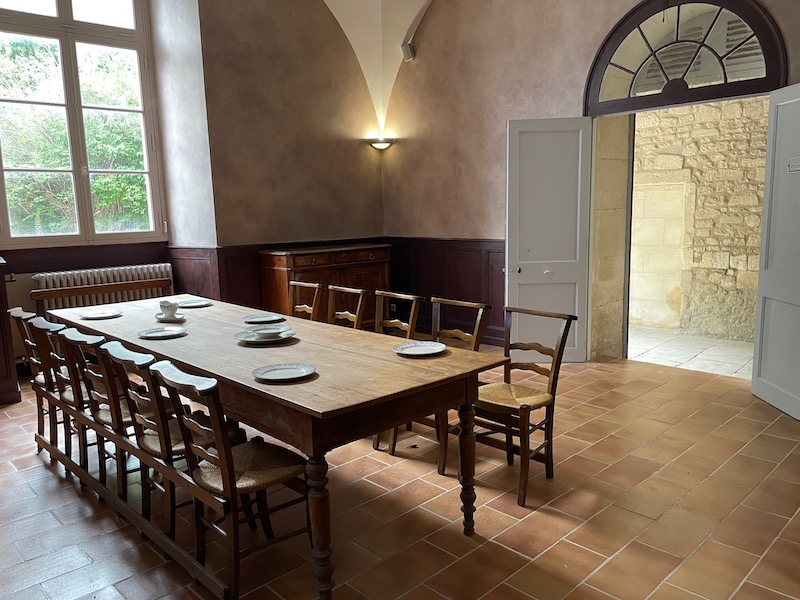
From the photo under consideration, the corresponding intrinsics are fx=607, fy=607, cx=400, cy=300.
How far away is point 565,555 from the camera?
8.36 ft

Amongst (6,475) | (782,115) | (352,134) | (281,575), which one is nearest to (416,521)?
(281,575)

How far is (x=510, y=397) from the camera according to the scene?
3219mm

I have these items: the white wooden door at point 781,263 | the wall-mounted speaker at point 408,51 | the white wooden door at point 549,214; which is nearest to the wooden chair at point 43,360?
the white wooden door at point 549,214

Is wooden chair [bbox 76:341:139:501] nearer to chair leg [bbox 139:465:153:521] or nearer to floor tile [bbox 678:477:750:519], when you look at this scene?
chair leg [bbox 139:465:153:521]

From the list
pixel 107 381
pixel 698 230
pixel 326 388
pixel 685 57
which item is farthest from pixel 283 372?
pixel 698 230

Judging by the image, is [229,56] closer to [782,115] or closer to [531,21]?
[531,21]

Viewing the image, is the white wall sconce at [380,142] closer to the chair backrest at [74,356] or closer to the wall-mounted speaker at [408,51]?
the wall-mounted speaker at [408,51]

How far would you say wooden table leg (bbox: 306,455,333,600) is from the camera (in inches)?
82.8

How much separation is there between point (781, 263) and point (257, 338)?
3.49 meters

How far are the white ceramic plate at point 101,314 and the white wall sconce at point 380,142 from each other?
3.92 meters

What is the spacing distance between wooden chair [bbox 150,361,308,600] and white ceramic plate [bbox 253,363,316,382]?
0.24 metres

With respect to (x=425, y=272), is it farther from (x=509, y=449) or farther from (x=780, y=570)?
(x=780, y=570)

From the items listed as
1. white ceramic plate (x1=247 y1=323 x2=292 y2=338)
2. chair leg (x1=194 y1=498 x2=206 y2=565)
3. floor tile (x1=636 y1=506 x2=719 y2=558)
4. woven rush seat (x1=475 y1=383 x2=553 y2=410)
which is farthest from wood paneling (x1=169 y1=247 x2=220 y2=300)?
floor tile (x1=636 y1=506 x2=719 y2=558)

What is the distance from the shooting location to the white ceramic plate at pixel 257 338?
3027mm
